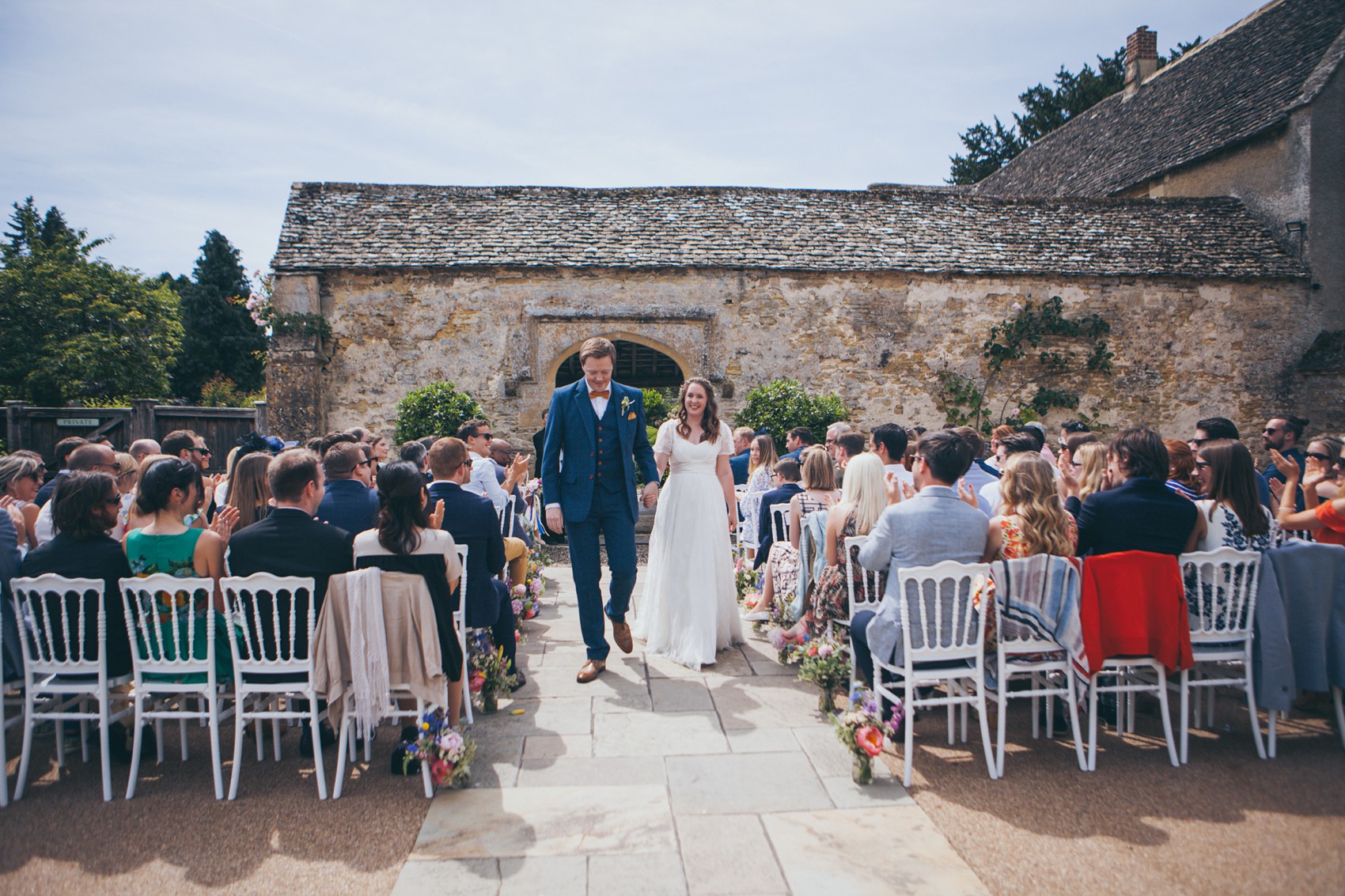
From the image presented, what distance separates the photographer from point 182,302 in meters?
30.8

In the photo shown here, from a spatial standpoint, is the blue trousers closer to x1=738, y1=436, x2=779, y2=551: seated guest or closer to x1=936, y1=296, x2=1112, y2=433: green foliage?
x1=738, y1=436, x2=779, y2=551: seated guest

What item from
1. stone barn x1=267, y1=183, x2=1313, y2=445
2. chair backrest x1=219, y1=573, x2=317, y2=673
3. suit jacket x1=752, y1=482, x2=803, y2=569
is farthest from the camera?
stone barn x1=267, y1=183, x2=1313, y2=445

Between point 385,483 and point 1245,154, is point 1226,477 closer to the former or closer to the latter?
point 385,483

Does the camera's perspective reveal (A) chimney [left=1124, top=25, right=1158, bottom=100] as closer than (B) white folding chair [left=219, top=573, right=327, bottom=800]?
No

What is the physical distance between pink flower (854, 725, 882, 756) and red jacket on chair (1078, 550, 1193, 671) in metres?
1.19

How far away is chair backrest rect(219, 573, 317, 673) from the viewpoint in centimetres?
343

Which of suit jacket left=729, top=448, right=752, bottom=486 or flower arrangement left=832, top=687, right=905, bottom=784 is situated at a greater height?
suit jacket left=729, top=448, right=752, bottom=486

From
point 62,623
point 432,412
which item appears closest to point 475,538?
point 62,623

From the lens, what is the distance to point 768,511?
20.2 feet

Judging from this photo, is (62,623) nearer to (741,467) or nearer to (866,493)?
(866,493)

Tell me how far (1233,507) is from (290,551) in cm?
507

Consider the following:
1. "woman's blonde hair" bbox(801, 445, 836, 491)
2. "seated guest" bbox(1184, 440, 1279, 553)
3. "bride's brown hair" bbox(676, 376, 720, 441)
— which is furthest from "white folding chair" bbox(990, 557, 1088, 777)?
"bride's brown hair" bbox(676, 376, 720, 441)

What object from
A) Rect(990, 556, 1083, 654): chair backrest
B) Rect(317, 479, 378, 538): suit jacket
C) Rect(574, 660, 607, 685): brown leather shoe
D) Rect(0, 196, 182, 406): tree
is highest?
Rect(0, 196, 182, 406): tree

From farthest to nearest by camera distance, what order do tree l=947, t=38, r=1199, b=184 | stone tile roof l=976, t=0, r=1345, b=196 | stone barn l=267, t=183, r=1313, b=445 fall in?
tree l=947, t=38, r=1199, b=184, stone tile roof l=976, t=0, r=1345, b=196, stone barn l=267, t=183, r=1313, b=445
